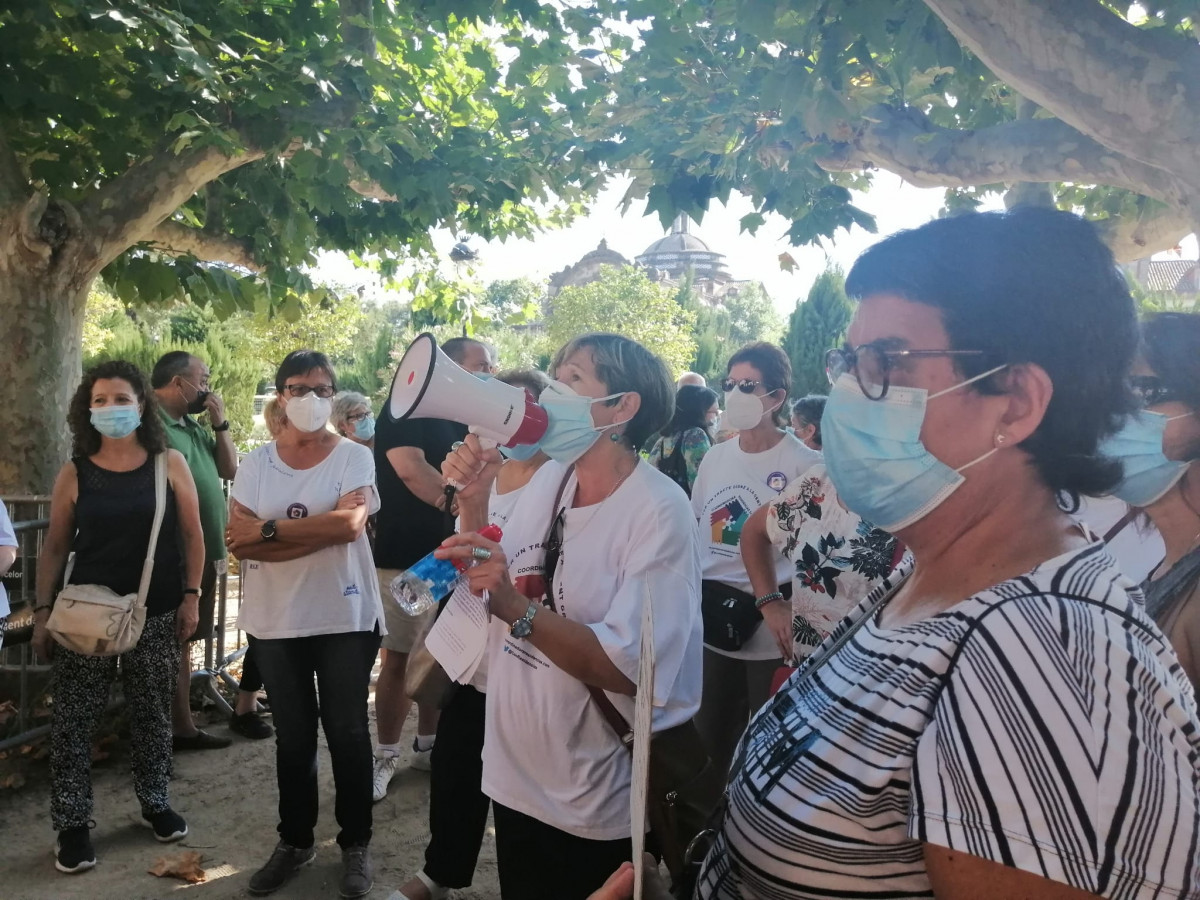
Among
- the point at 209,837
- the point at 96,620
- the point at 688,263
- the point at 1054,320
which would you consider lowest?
the point at 209,837

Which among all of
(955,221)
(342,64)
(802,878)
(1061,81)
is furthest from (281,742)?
(342,64)

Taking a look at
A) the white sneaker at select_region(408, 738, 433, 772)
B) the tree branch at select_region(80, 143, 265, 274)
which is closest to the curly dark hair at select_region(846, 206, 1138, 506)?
the white sneaker at select_region(408, 738, 433, 772)

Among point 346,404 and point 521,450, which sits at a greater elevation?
point 346,404

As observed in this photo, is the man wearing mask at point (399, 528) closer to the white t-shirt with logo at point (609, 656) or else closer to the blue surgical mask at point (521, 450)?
the blue surgical mask at point (521, 450)

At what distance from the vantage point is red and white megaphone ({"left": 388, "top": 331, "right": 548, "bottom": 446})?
2.28 m

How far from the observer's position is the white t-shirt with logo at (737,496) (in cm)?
405

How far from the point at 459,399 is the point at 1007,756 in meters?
1.64

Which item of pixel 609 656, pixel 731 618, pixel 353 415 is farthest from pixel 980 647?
pixel 353 415

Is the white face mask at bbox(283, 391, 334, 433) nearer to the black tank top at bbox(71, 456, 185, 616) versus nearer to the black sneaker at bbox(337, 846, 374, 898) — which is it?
the black tank top at bbox(71, 456, 185, 616)

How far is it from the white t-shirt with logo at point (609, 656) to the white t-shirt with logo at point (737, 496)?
1.71 metres

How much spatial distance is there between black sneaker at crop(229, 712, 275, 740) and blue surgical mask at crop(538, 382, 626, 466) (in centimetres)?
390

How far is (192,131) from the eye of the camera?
5543 mm

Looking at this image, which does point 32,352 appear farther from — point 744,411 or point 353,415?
point 744,411

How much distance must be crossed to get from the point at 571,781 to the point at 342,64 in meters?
5.22
